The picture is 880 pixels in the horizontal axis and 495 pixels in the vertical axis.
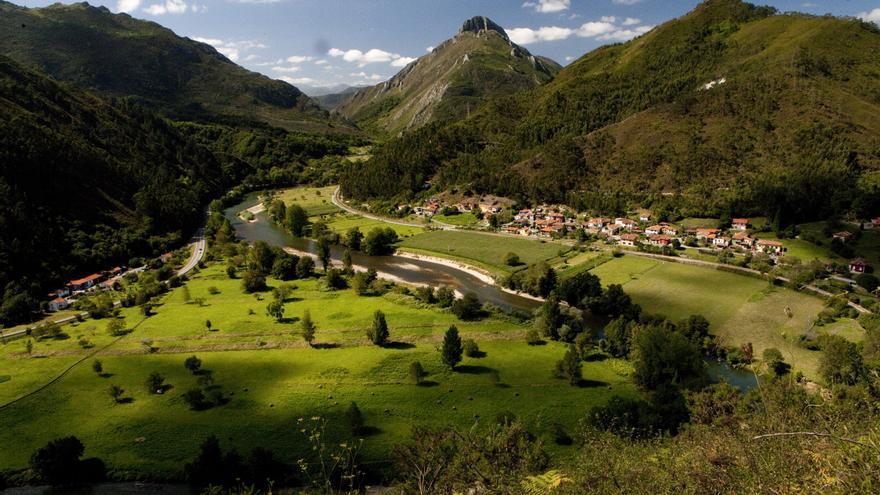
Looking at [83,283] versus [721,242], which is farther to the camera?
[721,242]

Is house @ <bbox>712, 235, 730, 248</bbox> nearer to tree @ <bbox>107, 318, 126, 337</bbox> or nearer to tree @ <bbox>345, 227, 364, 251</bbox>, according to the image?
tree @ <bbox>345, 227, 364, 251</bbox>

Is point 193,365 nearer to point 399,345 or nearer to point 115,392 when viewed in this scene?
point 115,392

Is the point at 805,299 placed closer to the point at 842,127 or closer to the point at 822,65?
the point at 842,127

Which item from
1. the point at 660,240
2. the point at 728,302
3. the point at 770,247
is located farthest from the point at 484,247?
the point at 770,247

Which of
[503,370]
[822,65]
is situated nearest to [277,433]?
[503,370]

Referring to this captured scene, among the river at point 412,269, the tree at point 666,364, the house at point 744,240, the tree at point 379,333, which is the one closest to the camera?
the tree at point 666,364

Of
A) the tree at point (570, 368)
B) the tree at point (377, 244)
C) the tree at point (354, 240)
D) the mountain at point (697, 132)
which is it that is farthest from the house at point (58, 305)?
the mountain at point (697, 132)

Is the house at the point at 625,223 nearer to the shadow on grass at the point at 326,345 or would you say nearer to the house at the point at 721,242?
the house at the point at 721,242
